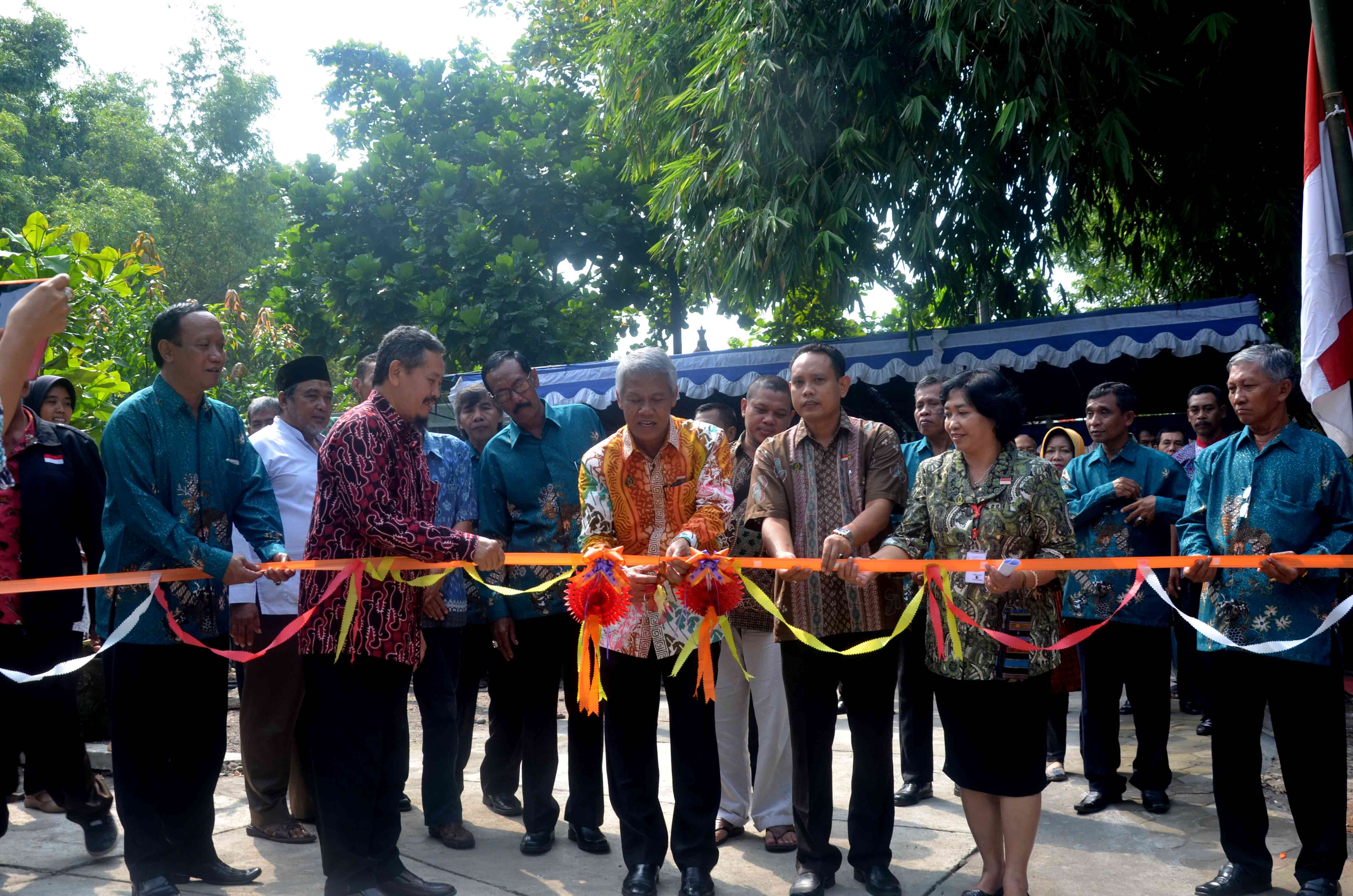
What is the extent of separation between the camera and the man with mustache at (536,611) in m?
4.52

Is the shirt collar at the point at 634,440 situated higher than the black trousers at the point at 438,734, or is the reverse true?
the shirt collar at the point at 634,440

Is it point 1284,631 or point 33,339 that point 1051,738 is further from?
point 33,339

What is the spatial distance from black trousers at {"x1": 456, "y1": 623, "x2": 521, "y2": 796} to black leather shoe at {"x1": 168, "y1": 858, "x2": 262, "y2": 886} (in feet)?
3.12

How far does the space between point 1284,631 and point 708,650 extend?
206 centimetres

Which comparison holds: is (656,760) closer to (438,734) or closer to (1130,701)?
(438,734)

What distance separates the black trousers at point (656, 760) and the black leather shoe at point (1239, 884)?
1783 millimetres

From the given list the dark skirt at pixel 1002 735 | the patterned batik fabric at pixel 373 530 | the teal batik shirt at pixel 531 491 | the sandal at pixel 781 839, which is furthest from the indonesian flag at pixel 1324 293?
the patterned batik fabric at pixel 373 530

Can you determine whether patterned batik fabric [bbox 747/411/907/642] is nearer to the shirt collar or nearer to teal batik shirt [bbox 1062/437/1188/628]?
the shirt collar

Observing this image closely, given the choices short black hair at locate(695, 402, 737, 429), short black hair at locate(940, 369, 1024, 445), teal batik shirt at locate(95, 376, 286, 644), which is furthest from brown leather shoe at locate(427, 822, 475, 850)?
short black hair at locate(940, 369, 1024, 445)

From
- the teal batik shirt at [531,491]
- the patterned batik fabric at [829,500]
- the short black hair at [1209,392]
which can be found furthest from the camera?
the short black hair at [1209,392]

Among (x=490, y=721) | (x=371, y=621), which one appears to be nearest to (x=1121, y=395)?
(x=490, y=721)

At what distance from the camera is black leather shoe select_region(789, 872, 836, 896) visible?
12.6 ft

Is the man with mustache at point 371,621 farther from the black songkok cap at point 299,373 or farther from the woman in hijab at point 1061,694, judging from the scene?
the woman in hijab at point 1061,694

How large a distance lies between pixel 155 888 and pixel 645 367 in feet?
8.23
